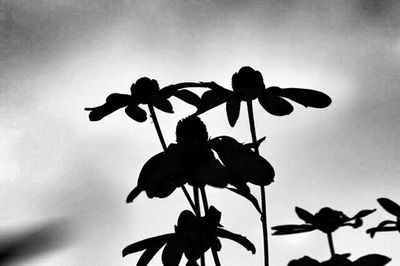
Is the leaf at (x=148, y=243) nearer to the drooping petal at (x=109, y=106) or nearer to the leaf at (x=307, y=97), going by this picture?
the drooping petal at (x=109, y=106)

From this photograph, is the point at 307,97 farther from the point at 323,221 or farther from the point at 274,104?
the point at 323,221

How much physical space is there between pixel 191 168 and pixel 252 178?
20 cm

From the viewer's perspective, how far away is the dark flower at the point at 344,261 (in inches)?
57.7

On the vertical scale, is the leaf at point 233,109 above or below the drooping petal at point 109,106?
below

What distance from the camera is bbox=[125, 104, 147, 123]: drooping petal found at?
205 cm

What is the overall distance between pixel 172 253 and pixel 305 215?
0.56 m

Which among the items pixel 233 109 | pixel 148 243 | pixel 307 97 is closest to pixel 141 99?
pixel 233 109

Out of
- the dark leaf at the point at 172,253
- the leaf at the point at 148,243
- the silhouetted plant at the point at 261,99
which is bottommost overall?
the dark leaf at the point at 172,253

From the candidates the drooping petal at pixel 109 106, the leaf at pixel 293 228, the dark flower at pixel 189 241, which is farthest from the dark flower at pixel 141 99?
the leaf at pixel 293 228

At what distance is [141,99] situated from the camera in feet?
7.16

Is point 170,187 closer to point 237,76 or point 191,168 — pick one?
point 191,168

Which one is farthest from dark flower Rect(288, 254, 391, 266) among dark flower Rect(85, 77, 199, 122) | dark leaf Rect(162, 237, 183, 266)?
dark flower Rect(85, 77, 199, 122)

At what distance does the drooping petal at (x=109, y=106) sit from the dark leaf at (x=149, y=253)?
0.49 m

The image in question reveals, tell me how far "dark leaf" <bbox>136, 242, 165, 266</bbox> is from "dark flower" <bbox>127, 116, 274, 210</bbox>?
0.38 m
